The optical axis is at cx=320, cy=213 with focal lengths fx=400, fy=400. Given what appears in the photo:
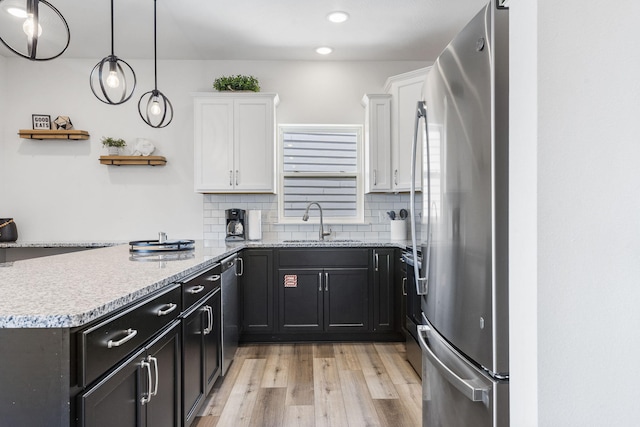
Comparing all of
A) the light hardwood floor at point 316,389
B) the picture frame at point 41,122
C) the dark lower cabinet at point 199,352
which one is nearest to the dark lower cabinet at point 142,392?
the dark lower cabinet at point 199,352

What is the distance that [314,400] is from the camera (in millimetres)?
2404

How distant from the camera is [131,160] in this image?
400 cm

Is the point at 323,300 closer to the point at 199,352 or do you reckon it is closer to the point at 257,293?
the point at 257,293

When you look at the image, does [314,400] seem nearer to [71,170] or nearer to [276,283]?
[276,283]

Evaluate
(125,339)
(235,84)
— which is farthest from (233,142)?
(125,339)

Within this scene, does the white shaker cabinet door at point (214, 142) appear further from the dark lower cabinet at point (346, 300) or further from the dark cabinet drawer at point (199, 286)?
the dark cabinet drawer at point (199, 286)

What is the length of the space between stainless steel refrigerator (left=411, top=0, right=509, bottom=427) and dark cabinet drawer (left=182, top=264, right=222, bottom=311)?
1092 mm

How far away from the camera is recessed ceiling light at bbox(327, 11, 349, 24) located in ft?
10.4

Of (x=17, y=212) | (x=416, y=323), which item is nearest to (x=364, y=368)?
(x=416, y=323)

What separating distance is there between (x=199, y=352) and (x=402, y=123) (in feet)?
8.83

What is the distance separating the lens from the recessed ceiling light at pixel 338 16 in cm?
317

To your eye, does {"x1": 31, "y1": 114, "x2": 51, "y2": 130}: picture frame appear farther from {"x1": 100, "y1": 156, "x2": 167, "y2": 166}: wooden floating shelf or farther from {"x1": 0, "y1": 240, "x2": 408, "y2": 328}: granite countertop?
{"x1": 0, "y1": 240, "x2": 408, "y2": 328}: granite countertop
